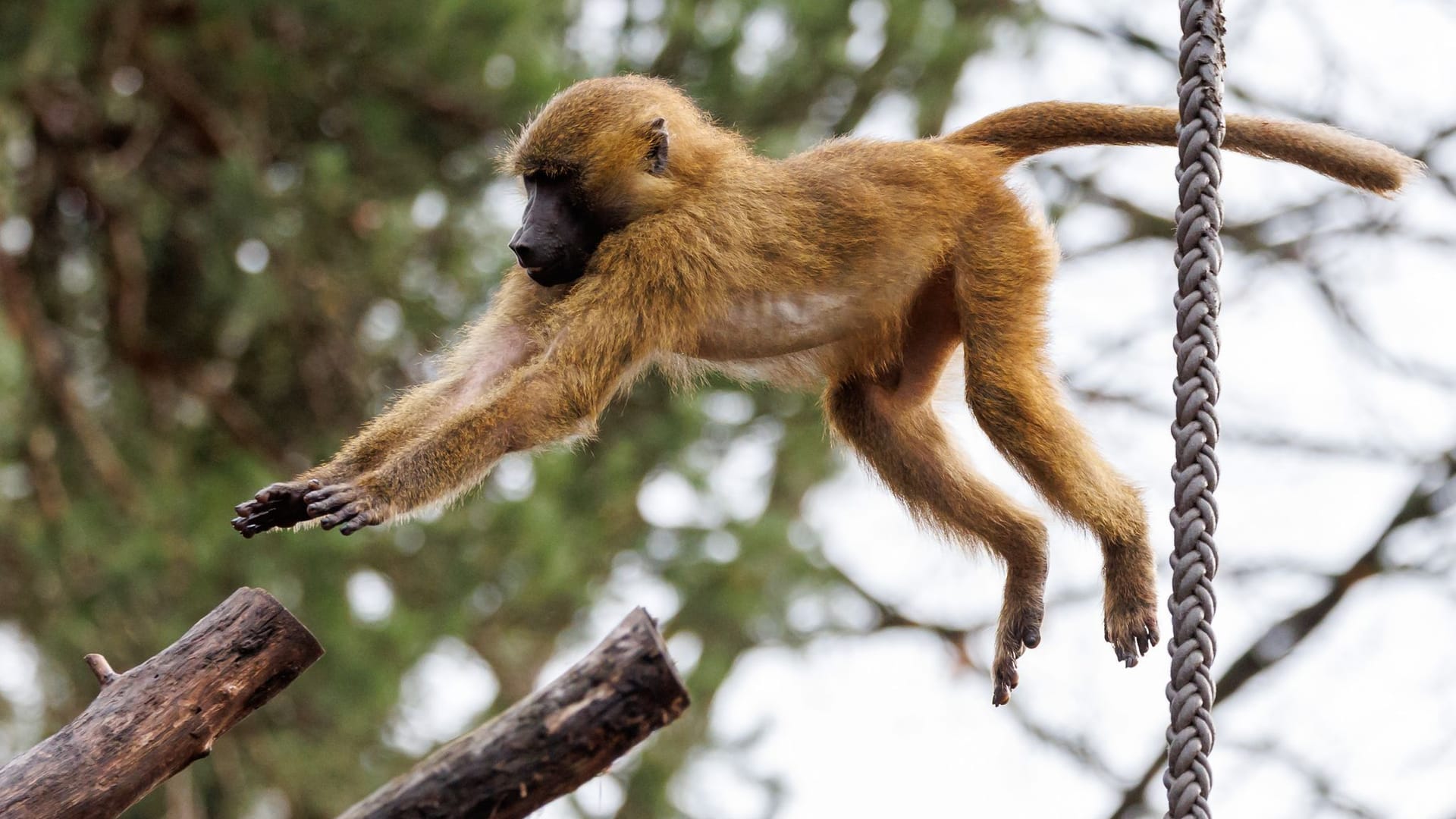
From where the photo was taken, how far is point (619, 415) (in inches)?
222

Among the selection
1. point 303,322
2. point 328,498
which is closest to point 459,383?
point 328,498

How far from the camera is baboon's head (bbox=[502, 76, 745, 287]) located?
2.64m

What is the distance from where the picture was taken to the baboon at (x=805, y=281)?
2545 millimetres

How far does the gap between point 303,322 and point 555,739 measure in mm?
4111

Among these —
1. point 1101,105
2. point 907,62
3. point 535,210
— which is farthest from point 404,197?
point 1101,105

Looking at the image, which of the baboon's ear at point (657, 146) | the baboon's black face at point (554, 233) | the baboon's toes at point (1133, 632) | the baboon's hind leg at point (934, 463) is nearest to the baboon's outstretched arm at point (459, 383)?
the baboon's black face at point (554, 233)

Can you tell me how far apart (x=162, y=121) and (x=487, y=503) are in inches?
73.3

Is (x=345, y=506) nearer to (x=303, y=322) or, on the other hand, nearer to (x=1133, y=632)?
(x=1133, y=632)

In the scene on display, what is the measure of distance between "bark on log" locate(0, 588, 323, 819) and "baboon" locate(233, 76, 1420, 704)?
511 millimetres

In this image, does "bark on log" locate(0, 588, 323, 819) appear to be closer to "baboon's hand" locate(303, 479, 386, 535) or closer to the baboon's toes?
"baboon's hand" locate(303, 479, 386, 535)

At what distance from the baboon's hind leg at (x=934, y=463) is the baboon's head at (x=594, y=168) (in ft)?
1.75

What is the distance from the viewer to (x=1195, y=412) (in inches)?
78.1

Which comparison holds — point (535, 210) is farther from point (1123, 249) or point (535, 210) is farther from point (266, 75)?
point (1123, 249)

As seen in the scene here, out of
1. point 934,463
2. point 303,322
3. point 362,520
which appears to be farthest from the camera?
point 303,322
